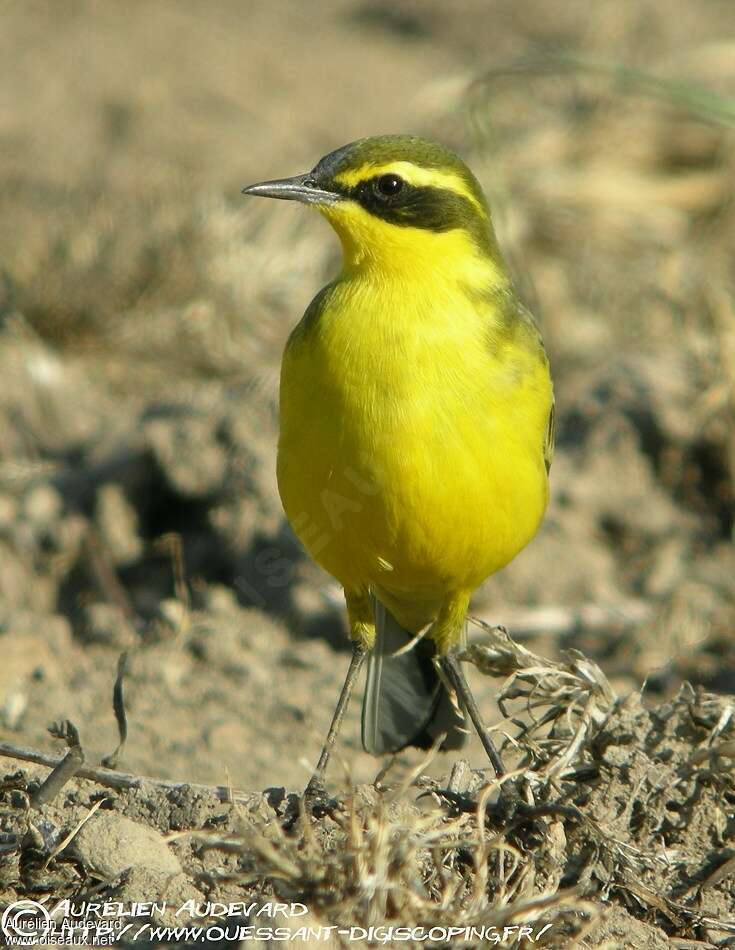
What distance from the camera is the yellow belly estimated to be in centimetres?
488

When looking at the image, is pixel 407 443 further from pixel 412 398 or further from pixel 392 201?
pixel 392 201

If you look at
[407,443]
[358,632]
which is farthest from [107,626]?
[407,443]

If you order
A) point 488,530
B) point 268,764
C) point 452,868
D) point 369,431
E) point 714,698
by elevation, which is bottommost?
point 268,764

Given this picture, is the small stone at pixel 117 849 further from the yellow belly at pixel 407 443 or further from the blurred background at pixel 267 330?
the blurred background at pixel 267 330

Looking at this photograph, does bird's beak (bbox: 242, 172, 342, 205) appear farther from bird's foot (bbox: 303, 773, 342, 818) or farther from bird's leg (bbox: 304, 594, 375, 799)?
bird's foot (bbox: 303, 773, 342, 818)

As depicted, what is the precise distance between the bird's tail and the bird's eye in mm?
1611

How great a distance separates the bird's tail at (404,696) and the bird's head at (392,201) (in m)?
1.42

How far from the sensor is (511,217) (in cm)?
1077

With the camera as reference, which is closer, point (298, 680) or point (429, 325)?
point (429, 325)

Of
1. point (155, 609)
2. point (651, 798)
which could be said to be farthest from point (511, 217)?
point (651, 798)

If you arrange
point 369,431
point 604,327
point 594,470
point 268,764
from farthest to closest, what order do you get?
1. point 604,327
2. point 594,470
3. point 268,764
4. point 369,431

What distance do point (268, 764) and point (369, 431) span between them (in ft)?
6.79

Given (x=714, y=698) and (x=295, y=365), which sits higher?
(x=295, y=365)

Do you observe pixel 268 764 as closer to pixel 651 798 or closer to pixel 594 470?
pixel 651 798
